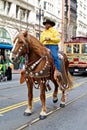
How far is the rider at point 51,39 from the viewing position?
943 centimetres

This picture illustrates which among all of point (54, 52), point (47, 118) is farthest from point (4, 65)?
point (47, 118)

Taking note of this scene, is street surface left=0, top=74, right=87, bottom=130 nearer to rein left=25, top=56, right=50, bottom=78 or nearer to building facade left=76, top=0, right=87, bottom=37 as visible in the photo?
rein left=25, top=56, right=50, bottom=78

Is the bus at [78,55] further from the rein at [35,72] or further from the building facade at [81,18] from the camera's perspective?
the building facade at [81,18]

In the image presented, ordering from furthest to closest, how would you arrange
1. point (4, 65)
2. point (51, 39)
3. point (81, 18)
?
point (81, 18) < point (4, 65) < point (51, 39)

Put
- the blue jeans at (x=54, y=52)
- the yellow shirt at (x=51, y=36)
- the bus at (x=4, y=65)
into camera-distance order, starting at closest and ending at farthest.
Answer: the yellow shirt at (x=51, y=36)
the blue jeans at (x=54, y=52)
the bus at (x=4, y=65)

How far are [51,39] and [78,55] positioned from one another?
→ 19218 millimetres

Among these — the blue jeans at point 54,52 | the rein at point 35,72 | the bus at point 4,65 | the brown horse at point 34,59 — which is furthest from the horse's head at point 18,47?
the bus at point 4,65

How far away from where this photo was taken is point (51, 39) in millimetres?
9383

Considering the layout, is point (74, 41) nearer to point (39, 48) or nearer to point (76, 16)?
point (39, 48)

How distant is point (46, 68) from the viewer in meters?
9.04

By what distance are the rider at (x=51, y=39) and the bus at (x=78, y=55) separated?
18787mm

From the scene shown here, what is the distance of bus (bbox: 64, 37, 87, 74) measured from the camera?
2833 cm

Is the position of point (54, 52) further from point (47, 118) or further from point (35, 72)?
point (47, 118)

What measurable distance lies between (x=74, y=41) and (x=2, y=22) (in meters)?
18.1
